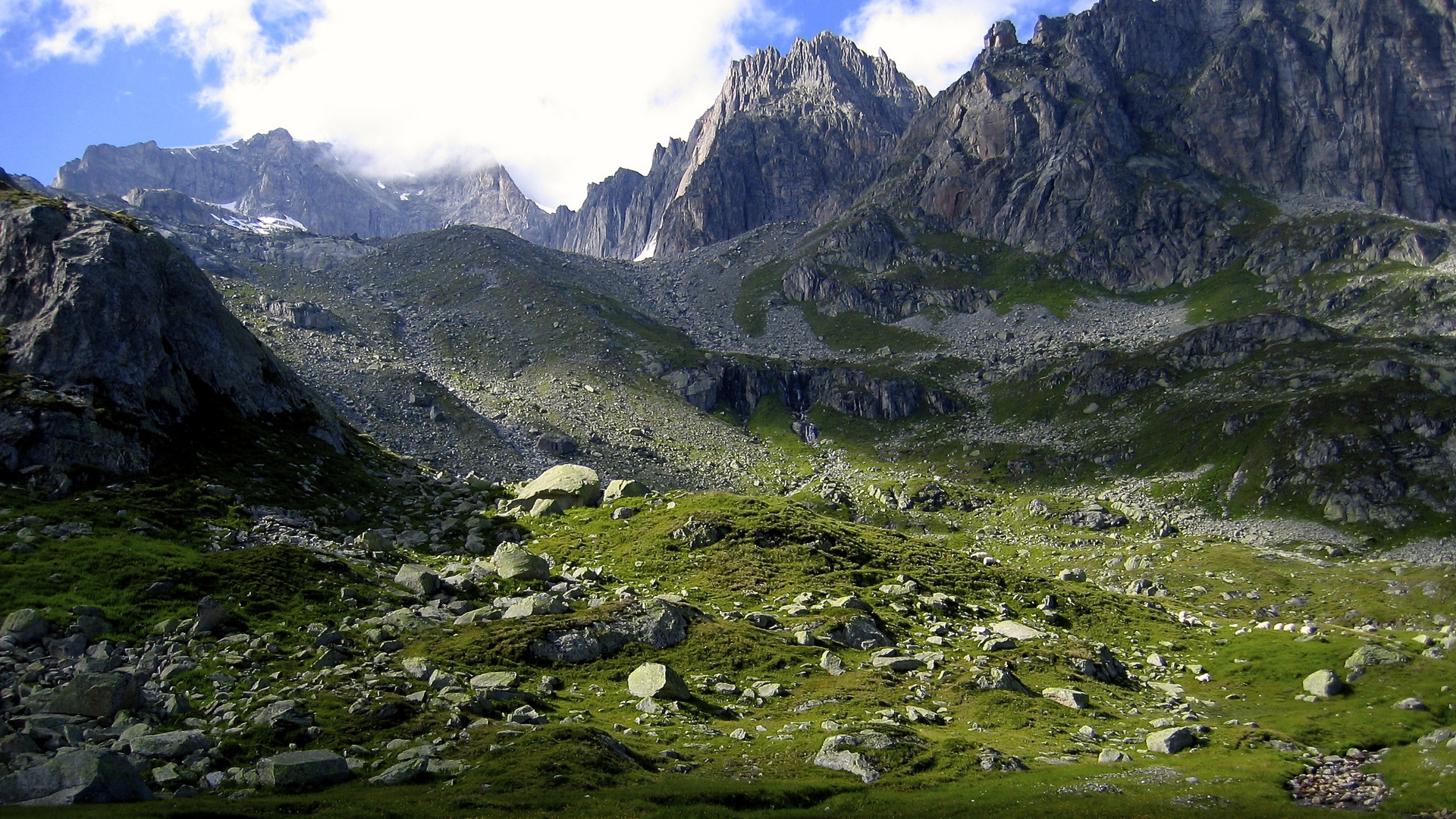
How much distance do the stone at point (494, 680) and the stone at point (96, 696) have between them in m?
11.8

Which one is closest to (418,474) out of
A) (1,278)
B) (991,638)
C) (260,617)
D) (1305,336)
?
(1,278)

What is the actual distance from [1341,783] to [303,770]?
41.2 meters

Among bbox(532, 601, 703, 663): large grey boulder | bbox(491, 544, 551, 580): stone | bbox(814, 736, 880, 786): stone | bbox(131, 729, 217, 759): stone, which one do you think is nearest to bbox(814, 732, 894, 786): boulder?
bbox(814, 736, 880, 786): stone

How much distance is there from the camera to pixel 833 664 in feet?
137

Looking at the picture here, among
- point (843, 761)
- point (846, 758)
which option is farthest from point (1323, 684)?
point (843, 761)

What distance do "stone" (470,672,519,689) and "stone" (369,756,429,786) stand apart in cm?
782

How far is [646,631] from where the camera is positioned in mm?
41500

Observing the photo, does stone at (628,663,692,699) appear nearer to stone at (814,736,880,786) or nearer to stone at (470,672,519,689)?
stone at (470,672,519,689)

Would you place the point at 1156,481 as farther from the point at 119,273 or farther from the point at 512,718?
the point at 119,273

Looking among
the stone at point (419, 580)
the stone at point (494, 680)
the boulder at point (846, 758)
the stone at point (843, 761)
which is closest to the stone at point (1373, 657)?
the boulder at point (846, 758)

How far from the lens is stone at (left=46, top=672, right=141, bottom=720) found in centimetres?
2470

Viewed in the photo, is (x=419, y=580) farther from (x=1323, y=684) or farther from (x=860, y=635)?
(x=1323, y=684)

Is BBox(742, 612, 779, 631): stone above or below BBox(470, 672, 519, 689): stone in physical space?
below

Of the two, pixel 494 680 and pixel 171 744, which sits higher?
pixel 171 744
